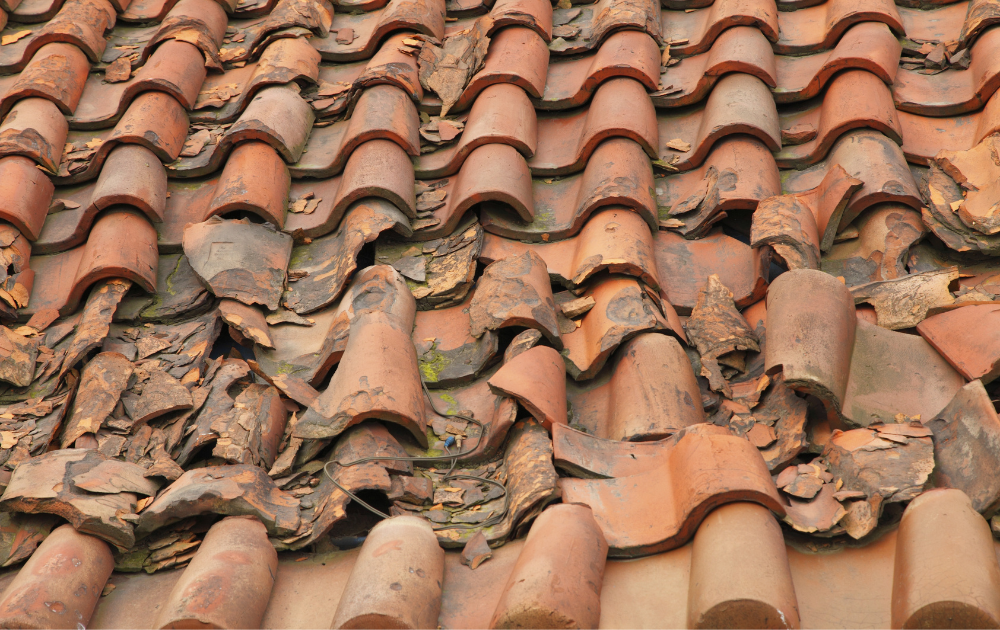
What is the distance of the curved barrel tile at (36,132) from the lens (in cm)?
364

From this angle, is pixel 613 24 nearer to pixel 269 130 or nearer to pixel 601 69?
pixel 601 69

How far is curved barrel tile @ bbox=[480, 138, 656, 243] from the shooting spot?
308 centimetres

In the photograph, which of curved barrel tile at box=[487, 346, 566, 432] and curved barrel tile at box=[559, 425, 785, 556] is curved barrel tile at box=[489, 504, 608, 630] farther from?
curved barrel tile at box=[487, 346, 566, 432]

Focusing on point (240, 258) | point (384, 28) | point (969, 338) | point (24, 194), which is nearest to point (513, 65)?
point (384, 28)

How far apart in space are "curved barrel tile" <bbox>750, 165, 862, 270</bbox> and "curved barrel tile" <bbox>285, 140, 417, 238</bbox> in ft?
4.24

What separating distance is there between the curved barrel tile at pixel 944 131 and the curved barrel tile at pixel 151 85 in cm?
307

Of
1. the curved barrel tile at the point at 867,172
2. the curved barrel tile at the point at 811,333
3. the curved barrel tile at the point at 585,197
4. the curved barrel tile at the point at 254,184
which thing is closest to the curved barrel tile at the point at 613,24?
the curved barrel tile at the point at 585,197

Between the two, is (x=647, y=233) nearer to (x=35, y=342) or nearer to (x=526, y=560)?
(x=526, y=560)

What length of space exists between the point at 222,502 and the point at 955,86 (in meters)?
3.16

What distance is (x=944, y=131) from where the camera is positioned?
3309 millimetres

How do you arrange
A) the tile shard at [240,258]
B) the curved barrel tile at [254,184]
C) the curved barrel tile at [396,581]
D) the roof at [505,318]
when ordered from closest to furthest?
the curved barrel tile at [396,581] → the roof at [505,318] → the tile shard at [240,258] → the curved barrel tile at [254,184]

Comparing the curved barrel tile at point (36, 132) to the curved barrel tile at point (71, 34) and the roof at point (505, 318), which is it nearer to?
the roof at point (505, 318)

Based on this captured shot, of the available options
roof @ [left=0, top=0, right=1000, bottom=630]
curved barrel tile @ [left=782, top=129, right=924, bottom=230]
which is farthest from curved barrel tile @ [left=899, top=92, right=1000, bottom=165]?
curved barrel tile @ [left=782, top=129, right=924, bottom=230]

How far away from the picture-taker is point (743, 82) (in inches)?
137
